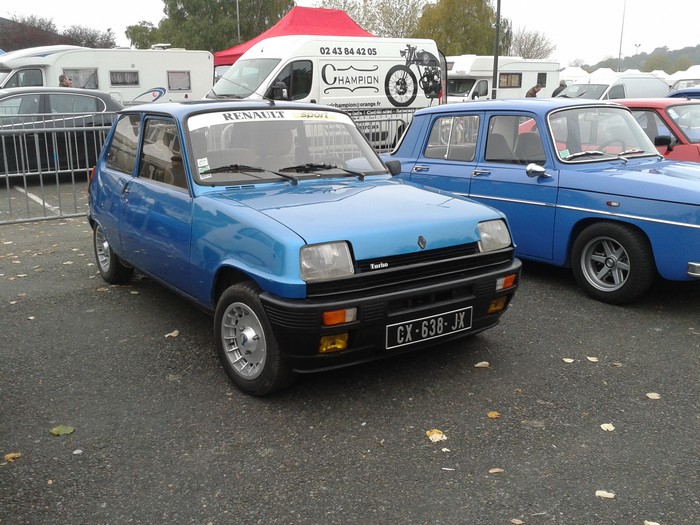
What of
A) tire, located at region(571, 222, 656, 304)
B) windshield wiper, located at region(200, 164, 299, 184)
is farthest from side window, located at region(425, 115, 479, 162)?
windshield wiper, located at region(200, 164, 299, 184)

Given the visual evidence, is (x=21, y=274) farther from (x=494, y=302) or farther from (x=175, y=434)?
(x=494, y=302)

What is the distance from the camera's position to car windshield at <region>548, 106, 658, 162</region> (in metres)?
6.23

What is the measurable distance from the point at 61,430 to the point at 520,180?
175 inches

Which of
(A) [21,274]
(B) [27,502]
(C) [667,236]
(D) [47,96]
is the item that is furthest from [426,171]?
(D) [47,96]

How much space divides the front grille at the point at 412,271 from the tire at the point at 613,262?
177 centimetres

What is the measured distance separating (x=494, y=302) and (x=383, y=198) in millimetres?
994

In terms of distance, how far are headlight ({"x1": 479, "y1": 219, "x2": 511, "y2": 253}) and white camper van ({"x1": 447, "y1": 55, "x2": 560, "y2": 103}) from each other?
20.4 meters

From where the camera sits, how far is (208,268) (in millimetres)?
4336

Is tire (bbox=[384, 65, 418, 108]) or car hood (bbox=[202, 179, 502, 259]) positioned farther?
tire (bbox=[384, 65, 418, 108])

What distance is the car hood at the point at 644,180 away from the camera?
5340 mm

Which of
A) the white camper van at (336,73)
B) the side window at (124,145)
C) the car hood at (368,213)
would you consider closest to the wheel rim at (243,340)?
the car hood at (368,213)

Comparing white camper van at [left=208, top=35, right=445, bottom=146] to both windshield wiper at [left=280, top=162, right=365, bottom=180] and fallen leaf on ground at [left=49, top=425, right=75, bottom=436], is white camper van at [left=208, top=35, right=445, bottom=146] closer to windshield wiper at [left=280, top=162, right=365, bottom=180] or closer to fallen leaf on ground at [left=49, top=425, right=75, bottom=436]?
windshield wiper at [left=280, top=162, right=365, bottom=180]

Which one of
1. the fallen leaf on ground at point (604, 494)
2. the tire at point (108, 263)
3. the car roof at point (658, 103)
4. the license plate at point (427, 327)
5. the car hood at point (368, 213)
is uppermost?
the car roof at point (658, 103)

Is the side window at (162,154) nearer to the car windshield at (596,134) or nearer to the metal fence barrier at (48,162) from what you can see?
the car windshield at (596,134)
